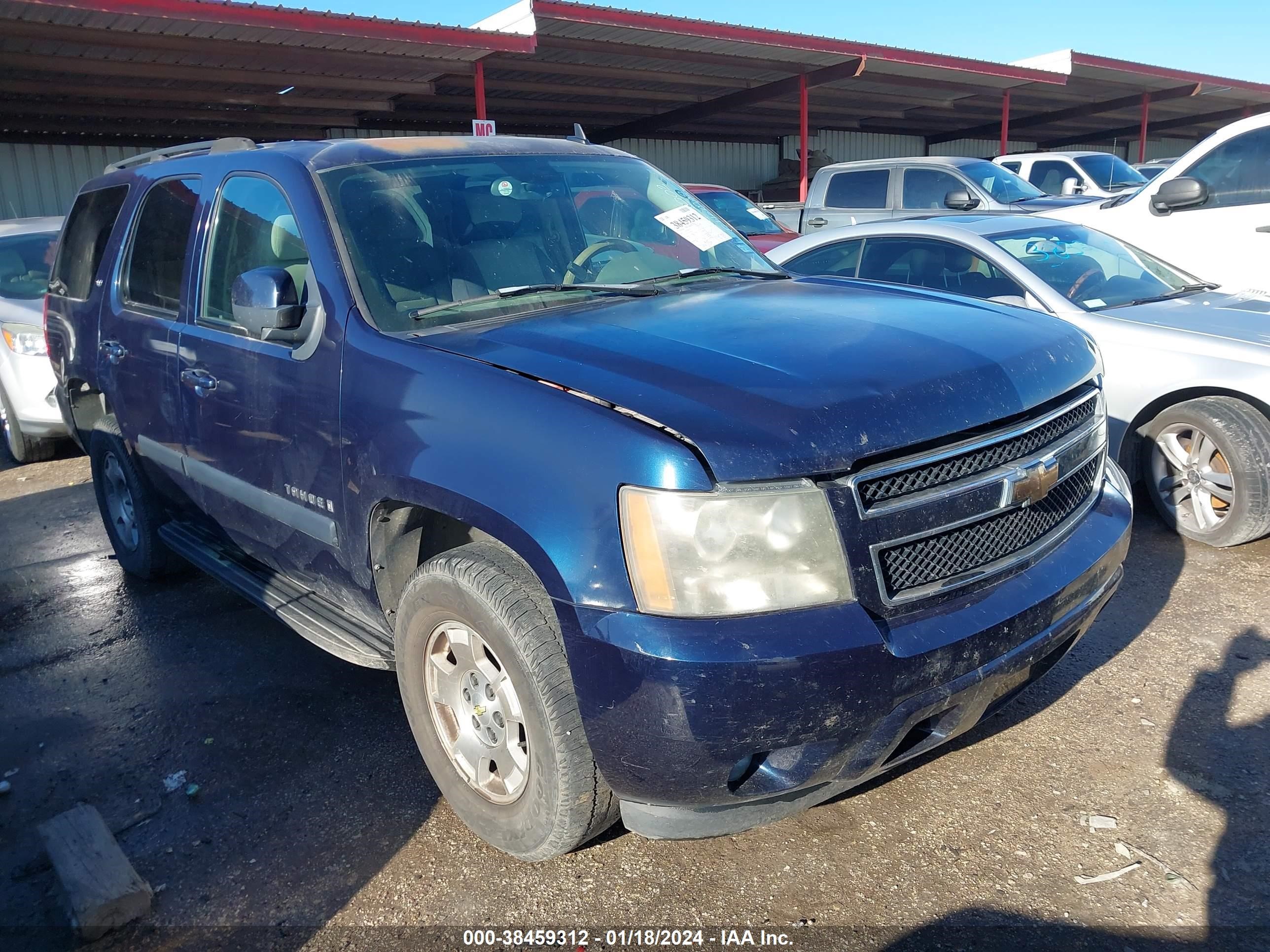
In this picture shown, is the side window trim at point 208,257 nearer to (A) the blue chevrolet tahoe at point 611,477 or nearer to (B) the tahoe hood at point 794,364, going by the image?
(A) the blue chevrolet tahoe at point 611,477

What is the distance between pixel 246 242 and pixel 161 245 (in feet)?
2.58

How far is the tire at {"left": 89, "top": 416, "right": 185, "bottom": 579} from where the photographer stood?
452 cm

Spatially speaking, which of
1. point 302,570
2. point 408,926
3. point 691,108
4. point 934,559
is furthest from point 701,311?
point 691,108

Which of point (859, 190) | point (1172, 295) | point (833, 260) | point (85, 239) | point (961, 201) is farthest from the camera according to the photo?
point (859, 190)

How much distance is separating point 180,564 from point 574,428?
3406mm

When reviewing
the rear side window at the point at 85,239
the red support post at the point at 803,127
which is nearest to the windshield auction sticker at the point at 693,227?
the rear side window at the point at 85,239

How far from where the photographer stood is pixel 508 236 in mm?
3271

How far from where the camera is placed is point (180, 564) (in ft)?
15.9

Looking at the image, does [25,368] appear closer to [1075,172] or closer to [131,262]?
[131,262]

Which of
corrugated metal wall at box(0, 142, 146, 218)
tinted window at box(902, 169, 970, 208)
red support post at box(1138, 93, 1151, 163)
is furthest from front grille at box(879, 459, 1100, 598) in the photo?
red support post at box(1138, 93, 1151, 163)

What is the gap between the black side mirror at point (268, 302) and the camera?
2.96 meters

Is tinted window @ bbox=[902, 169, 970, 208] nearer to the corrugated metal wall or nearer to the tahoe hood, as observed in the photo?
the tahoe hood

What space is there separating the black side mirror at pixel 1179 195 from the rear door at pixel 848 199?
4.51 metres

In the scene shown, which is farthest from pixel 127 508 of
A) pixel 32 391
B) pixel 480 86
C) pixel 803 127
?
pixel 803 127
